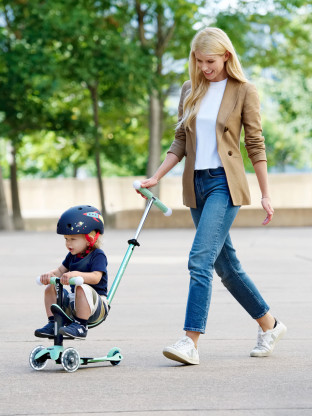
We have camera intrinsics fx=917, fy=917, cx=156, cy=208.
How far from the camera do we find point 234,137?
17.7ft

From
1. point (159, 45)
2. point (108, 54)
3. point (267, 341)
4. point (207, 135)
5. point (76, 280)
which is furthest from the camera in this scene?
point (159, 45)

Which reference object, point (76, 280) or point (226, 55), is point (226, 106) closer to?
point (226, 55)

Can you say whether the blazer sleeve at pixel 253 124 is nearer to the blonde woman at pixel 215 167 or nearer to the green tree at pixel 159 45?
the blonde woman at pixel 215 167

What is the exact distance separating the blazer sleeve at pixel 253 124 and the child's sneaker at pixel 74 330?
1421 millimetres

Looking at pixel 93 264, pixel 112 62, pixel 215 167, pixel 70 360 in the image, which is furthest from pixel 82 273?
pixel 112 62

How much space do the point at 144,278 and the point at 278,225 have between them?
1423 centimetres

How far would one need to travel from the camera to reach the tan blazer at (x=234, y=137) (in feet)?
17.5

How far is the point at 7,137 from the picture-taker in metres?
27.1

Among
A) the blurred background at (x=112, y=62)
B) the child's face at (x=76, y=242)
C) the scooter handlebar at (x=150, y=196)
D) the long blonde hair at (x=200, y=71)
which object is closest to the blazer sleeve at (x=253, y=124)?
the long blonde hair at (x=200, y=71)

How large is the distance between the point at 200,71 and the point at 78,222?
1172 mm

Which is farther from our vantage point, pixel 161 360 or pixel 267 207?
pixel 161 360

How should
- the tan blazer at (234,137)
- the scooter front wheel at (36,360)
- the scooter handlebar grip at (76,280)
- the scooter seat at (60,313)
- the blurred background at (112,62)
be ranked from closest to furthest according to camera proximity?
the scooter handlebar grip at (76,280) → the scooter seat at (60,313) → the scooter front wheel at (36,360) → the tan blazer at (234,137) → the blurred background at (112,62)

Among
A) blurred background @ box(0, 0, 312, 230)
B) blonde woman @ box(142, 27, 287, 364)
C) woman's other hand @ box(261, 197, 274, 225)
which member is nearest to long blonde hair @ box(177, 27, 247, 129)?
blonde woman @ box(142, 27, 287, 364)

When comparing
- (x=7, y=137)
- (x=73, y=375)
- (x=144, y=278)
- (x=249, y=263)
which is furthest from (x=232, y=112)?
(x=7, y=137)
